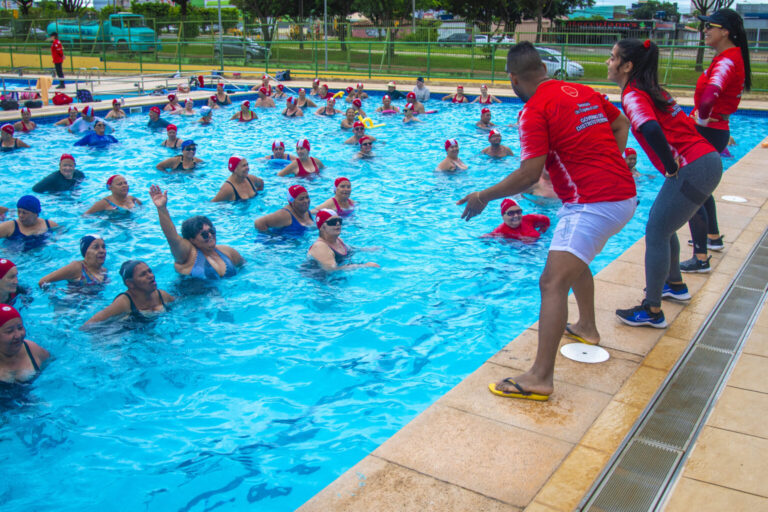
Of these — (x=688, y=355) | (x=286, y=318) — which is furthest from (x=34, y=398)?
(x=688, y=355)

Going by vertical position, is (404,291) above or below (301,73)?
below

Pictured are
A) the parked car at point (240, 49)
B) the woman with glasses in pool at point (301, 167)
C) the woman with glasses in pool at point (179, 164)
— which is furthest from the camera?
the parked car at point (240, 49)

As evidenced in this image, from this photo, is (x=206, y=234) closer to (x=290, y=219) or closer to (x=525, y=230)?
(x=290, y=219)

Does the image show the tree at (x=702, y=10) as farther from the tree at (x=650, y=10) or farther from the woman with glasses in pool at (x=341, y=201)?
the tree at (x=650, y=10)

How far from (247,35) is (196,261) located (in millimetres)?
34664

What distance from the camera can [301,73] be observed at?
32250 millimetres

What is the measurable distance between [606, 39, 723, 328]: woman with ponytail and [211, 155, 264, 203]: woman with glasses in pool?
731 centimetres

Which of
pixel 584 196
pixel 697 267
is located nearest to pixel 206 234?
pixel 584 196

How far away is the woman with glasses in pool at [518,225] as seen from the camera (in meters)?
8.59

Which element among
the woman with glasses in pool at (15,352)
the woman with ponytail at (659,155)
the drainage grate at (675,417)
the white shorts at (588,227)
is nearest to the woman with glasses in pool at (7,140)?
the woman with glasses in pool at (15,352)

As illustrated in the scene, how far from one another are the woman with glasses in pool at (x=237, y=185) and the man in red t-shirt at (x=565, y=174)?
753 cm

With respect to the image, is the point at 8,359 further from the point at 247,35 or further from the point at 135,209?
the point at 247,35

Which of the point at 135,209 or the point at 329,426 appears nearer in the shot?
the point at 329,426

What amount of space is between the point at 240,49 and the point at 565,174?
3430cm
